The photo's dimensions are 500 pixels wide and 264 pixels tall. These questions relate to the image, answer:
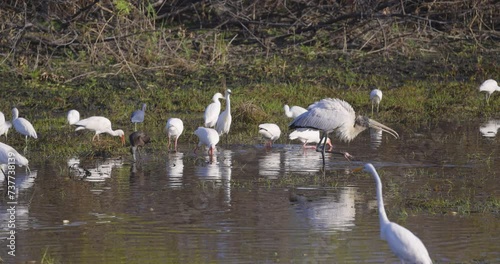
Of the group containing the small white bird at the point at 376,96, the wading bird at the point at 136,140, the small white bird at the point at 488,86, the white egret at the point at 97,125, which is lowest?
the wading bird at the point at 136,140

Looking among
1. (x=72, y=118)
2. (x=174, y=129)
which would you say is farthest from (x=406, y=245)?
(x=72, y=118)

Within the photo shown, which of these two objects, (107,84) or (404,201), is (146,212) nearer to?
(404,201)

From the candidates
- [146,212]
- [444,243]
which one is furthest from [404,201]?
[146,212]

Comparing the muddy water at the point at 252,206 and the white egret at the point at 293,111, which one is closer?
the muddy water at the point at 252,206

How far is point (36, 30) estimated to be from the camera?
1864 centimetres

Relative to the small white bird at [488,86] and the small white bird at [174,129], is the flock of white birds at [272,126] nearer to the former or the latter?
the small white bird at [174,129]

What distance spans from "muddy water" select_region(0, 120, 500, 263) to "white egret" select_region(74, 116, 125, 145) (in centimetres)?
Answer: 120

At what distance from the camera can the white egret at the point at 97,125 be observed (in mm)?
14000

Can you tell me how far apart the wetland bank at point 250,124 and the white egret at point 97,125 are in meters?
0.25

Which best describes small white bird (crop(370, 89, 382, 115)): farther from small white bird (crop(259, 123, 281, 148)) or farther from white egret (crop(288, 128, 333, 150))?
small white bird (crop(259, 123, 281, 148))

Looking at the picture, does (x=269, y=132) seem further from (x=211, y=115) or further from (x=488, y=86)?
(x=488, y=86)

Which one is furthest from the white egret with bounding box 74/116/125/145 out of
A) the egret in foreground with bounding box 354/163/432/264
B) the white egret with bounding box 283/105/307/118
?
the egret in foreground with bounding box 354/163/432/264

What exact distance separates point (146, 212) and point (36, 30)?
9998 millimetres

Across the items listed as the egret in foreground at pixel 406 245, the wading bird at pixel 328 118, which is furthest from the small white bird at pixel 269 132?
the egret in foreground at pixel 406 245
